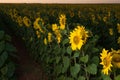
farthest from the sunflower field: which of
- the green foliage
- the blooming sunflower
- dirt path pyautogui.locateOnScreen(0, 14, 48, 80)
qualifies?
the green foliage

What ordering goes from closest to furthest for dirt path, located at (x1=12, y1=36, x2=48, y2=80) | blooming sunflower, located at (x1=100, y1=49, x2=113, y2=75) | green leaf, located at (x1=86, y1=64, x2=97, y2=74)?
blooming sunflower, located at (x1=100, y1=49, x2=113, y2=75) → green leaf, located at (x1=86, y1=64, x2=97, y2=74) → dirt path, located at (x1=12, y1=36, x2=48, y2=80)

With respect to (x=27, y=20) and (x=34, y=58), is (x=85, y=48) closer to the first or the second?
(x=34, y=58)

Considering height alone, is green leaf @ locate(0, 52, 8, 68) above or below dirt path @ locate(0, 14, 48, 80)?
above

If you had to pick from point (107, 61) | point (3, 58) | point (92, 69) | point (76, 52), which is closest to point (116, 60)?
point (107, 61)

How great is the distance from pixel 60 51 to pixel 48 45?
3.62 feet

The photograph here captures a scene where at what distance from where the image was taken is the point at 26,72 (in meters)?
5.00

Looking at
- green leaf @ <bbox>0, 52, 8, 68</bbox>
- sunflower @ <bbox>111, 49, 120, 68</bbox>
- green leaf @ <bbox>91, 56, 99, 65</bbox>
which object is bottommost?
green leaf @ <bbox>0, 52, 8, 68</bbox>

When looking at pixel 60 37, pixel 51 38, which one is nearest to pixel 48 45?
pixel 51 38

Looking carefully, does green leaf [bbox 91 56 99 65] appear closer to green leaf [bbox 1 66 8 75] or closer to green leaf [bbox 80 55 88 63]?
green leaf [bbox 80 55 88 63]

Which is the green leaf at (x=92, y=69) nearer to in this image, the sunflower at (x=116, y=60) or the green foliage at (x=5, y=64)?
the sunflower at (x=116, y=60)

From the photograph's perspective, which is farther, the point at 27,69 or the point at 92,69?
the point at 27,69

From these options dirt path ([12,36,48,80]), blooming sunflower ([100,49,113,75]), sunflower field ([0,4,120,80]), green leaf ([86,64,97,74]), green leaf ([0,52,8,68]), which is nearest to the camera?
blooming sunflower ([100,49,113,75])

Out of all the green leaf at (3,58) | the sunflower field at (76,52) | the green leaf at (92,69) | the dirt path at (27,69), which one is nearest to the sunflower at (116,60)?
the sunflower field at (76,52)

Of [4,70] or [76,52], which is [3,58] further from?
[76,52]
